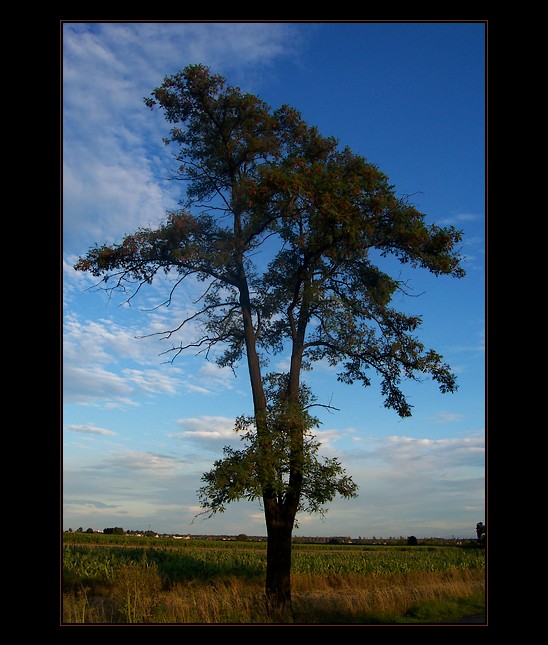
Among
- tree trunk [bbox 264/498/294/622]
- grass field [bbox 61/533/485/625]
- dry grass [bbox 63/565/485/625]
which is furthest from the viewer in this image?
tree trunk [bbox 264/498/294/622]

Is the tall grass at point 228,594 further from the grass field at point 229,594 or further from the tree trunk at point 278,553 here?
the tree trunk at point 278,553

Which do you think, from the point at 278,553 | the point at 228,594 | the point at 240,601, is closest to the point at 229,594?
the point at 228,594

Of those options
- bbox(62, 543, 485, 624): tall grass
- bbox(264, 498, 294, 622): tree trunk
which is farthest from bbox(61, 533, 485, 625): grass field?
bbox(264, 498, 294, 622): tree trunk

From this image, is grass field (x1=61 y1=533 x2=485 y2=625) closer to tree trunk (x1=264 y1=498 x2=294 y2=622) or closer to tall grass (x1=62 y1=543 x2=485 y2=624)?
tall grass (x1=62 y1=543 x2=485 y2=624)

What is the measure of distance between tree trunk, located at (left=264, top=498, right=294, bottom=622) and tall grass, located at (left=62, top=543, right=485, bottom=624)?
0.49 metres

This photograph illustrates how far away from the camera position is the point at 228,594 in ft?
58.8

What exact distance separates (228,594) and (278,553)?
6.25 feet

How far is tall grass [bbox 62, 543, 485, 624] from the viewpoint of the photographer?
16828 mm

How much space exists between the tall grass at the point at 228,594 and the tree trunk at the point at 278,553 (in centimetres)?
49
